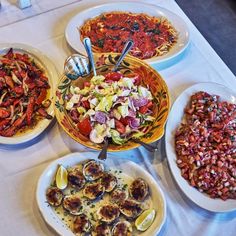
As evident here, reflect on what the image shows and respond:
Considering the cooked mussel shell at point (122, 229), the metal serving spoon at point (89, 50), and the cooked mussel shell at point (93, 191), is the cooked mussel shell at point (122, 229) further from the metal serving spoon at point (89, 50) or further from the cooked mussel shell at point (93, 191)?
the metal serving spoon at point (89, 50)

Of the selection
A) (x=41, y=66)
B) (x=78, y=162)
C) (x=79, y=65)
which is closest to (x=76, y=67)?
(x=79, y=65)

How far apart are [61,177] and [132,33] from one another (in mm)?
705

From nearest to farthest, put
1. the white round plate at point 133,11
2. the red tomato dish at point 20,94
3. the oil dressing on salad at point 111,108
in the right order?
the oil dressing on salad at point 111,108 < the red tomato dish at point 20,94 < the white round plate at point 133,11

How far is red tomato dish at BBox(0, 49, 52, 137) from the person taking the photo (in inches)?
55.1

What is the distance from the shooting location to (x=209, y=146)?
1.33m

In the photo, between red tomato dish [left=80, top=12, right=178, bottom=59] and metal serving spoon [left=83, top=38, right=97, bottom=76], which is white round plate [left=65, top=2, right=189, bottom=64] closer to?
red tomato dish [left=80, top=12, right=178, bottom=59]

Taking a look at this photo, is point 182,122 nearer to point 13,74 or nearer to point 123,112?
point 123,112

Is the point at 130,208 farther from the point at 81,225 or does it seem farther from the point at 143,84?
the point at 143,84

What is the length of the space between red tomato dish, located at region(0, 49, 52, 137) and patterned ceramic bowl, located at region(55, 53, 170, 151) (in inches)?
3.8

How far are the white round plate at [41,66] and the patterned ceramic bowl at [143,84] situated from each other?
3.7 inches

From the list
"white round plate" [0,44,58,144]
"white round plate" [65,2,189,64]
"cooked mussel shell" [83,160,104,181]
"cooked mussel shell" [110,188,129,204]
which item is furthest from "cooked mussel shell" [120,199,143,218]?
"white round plate" [65,2,189,64]

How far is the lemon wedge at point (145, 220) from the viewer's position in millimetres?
1188

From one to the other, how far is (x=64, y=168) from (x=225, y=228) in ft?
1.70

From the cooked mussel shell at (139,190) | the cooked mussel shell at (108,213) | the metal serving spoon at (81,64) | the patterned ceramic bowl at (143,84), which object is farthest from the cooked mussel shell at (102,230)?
the metal serving spoon at (81,64)
